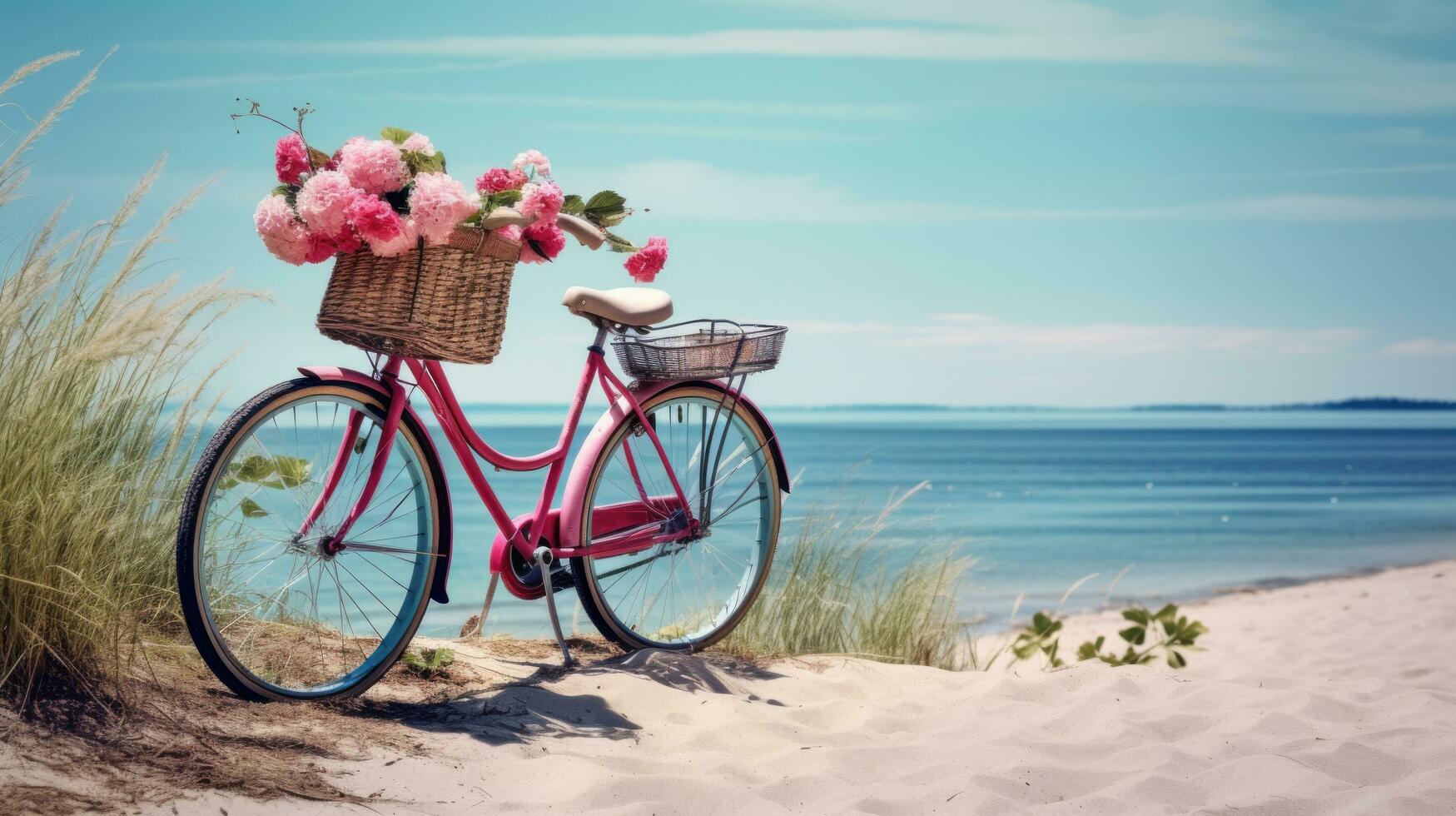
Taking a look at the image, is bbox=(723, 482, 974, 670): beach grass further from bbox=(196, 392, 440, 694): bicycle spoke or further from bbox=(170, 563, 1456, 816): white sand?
bbox=(196, 392, 440, 694): bicycle spoke

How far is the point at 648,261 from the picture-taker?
3918 millimetres

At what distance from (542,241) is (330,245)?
677 mm

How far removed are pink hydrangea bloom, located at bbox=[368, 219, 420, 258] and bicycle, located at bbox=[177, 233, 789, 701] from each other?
339 millimetres

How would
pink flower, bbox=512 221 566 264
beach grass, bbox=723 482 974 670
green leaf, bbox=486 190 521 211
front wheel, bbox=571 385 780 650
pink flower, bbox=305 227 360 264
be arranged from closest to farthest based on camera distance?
pink flower, bbox=305 227 360 264 → green leaf, bbox=486 190 521 211 → pink flower, bbox=512 221 566 264 → front wheel, bbox=571 385 780 650 → beach grass, bbox=723 482 974 670

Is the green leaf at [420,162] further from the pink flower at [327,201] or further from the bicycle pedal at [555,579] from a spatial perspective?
the bicycle pedal at [555,579]

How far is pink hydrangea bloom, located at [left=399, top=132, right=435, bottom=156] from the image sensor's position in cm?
316

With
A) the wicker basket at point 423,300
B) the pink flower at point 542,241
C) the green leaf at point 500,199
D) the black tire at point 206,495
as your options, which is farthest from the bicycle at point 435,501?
the green leaf at point 500,199

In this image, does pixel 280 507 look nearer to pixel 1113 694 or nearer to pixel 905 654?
pixel 905 654

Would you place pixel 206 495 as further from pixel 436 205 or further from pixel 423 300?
pixel 436 205

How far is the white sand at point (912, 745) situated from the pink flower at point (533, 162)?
1.74 metres

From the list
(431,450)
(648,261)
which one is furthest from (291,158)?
(648,261)

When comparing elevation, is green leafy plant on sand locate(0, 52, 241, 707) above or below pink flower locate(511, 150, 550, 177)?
below

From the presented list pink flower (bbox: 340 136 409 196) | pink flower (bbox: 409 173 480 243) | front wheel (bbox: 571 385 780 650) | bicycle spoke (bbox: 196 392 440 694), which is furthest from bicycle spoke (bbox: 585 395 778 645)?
pink flower (bbox: 340 136 409 196)

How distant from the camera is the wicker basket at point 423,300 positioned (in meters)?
3.01
